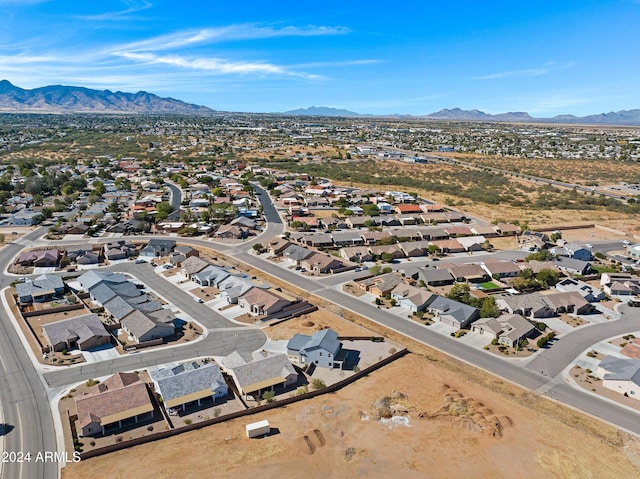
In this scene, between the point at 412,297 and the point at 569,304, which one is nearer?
the point at 569,304

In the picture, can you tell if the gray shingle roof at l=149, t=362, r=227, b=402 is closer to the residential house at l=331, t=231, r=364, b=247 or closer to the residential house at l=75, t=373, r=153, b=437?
the residential house at l=75, t=373, r=153, b=437

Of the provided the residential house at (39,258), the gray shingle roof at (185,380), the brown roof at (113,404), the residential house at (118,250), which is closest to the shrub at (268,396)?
the gray shingle roof at (185,380)

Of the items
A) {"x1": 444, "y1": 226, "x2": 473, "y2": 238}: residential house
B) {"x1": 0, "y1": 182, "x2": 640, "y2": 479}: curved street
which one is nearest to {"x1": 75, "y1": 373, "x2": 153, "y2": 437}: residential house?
{"x1": 0, "y1": 182, "x2": 640, "y2": 479}: curved street

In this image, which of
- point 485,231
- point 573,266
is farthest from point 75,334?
point 485,231

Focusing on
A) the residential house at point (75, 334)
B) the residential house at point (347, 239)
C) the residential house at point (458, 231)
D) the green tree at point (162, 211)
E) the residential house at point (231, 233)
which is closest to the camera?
the residential house at point (75, 334)

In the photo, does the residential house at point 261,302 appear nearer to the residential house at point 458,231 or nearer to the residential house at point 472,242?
the residential house at point 472,242

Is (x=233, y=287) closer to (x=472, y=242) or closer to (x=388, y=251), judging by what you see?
(x=388, y=251)
